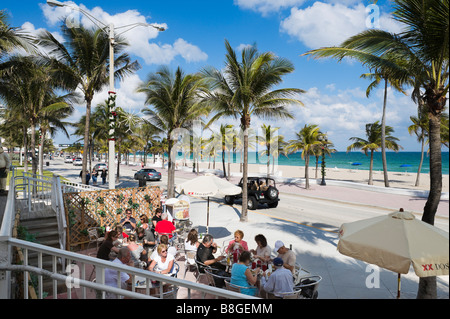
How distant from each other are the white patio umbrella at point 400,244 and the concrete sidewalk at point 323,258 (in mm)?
2289

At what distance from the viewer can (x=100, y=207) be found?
10.2 meters

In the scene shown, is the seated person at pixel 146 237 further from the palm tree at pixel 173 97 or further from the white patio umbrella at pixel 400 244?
the palm tree at pixel 173 97

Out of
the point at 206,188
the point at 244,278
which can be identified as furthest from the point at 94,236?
the point at 244,278

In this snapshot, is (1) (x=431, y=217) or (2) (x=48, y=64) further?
(2) (x=48, y=64)

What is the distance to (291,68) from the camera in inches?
491

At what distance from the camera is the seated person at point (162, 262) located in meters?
5.88

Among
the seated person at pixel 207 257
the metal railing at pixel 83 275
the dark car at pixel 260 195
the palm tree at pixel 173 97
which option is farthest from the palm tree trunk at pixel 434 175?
the palm tree at pixel 173 97

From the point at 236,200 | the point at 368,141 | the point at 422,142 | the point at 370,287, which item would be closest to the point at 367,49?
the point at 370,287

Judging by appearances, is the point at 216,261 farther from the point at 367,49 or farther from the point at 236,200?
the point at 236,200

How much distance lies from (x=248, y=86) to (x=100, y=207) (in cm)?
844

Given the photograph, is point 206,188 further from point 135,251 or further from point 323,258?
point 323,258

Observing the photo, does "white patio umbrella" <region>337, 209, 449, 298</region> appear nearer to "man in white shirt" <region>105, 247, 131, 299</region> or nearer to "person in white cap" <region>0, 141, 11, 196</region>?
"man in white shirt" <region>105, 247, 131, 299</region>

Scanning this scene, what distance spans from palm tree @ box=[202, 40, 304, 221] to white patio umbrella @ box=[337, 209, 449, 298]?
337 inches
